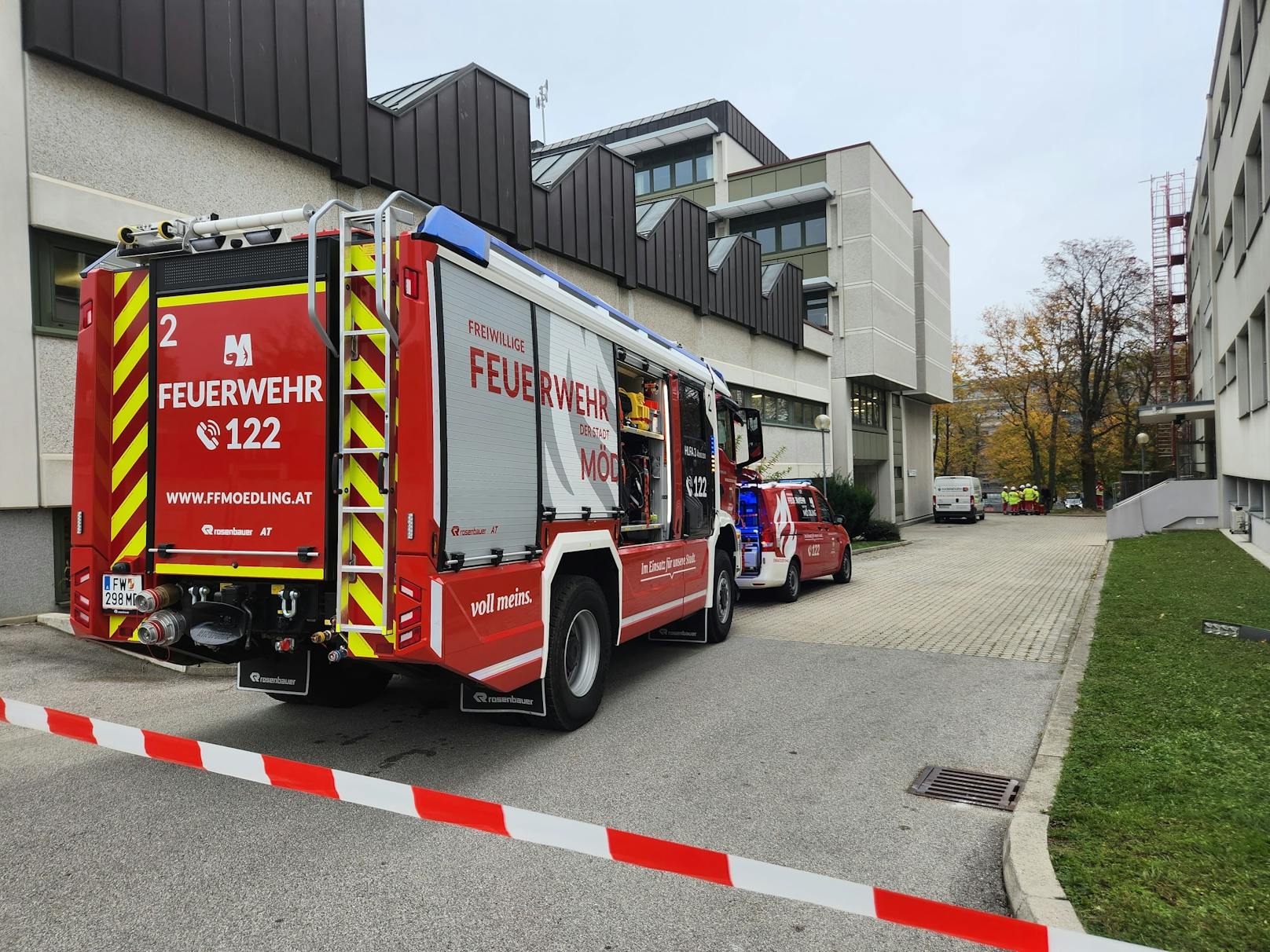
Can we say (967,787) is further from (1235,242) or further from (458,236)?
(1235,242)

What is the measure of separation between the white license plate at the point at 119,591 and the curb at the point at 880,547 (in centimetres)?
1810

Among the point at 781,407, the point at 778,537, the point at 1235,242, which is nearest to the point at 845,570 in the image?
the point at 778,537

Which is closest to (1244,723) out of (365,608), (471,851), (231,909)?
(471,851)

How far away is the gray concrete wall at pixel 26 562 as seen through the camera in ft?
28.5

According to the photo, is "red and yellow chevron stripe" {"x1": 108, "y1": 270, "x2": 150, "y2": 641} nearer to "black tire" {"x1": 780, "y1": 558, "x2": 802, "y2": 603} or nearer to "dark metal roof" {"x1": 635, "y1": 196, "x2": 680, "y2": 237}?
"black tire" {"x1": 780, "y1": 558, "x2": 802, "y2": 603}

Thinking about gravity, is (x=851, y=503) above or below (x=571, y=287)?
below

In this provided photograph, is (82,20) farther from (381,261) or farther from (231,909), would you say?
(231,909)

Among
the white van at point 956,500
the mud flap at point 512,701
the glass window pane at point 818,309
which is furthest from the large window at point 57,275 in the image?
the white van at point 956,500

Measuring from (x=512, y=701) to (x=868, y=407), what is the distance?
32582 mm

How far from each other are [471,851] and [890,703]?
156 inches

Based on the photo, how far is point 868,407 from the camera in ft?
118

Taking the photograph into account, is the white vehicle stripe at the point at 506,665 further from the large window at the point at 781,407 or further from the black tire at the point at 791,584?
the large window at the point at 781,407

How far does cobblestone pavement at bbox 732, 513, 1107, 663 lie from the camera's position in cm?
956

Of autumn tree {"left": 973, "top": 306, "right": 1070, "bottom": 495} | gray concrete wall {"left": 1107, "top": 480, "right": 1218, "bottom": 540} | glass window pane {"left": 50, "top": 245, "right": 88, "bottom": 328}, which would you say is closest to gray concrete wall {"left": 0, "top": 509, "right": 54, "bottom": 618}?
glass window pane {"left": 50, "top": 245, "right": 88, "bottom": 328}
